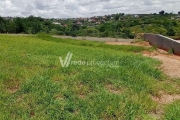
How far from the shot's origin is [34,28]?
92.3 ft

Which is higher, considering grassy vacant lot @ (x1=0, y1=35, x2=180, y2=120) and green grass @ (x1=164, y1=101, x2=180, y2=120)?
grassy vacant lot @ (x1=0, y1=35, x2=180, y2=120)

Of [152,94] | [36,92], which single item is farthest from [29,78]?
[152,94]

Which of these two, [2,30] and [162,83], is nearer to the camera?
[162,83]

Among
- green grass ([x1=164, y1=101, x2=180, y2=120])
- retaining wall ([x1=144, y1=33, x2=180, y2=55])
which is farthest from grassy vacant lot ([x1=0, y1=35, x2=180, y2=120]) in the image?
retaining wall ([x1=144, y1=33, x2=180, y2=55])

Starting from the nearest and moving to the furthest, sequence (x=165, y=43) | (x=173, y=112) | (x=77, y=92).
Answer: (x=173, y=112), (x=77, y=92), (x=165, y=43)

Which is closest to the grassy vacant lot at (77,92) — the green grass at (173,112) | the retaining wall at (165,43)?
the green grass at (173,112)

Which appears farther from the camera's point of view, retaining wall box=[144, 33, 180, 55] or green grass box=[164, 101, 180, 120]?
retaining wall box=[144, 33, 180, 55]

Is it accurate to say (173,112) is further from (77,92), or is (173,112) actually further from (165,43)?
(165,43)

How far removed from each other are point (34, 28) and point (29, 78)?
25.0m

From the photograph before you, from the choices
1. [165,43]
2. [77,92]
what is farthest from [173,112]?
[165,43]

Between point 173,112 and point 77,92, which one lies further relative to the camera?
point 77,92

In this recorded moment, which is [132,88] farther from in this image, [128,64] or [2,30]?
[2,30]

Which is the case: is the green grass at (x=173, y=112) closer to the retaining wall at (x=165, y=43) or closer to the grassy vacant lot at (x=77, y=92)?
the grassy vacant lot at (x=77, y=92)

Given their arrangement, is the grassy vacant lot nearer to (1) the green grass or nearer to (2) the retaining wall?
(1) the green grass
